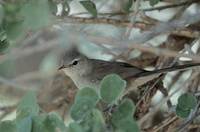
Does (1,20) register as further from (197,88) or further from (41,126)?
(197,88)

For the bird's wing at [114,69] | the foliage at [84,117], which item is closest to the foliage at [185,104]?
the foliage at [84,117]

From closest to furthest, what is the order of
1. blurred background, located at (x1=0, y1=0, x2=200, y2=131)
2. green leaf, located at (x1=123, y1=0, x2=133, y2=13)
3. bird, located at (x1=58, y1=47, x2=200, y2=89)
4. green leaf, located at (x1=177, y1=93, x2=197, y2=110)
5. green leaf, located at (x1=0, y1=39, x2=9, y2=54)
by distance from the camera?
green leaf, located at (x1=177, y1=93, x2=197, y2=110)
green leaf, located at (x1=0, y1=39, x2=9, y2=54)
blurred background, located at (x1=0, y1=0, x2=200, y2=131)
green leaf, located at (x1=123, y1=0, x2=133, y2=13)
bird, located at (x1=58, y1=47, x2=200, y2=89)

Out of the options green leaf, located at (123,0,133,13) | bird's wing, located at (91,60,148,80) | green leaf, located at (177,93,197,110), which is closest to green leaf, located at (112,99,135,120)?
green leaf, located at (177,93,197,110)

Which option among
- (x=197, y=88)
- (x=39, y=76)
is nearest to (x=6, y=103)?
(x=39, y=76)

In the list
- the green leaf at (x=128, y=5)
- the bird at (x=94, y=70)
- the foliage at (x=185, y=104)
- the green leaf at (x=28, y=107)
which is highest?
the green leaf at (x=28, y=107)

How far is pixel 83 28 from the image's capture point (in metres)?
3.40

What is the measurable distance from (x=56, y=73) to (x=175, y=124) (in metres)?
1.50

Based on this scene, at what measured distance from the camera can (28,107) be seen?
6.16 ft

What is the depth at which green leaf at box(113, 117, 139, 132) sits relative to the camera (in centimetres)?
178

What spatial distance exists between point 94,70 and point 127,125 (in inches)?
91.7

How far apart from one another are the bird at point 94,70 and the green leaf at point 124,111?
1444 mm

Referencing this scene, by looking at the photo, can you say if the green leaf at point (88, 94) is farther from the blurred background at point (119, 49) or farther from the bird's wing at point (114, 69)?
the bird's wing at point (114, 69)

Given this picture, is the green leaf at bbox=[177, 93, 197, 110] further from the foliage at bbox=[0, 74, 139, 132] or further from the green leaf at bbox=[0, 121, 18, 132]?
the green leaf at bbox=[0, 121, 18, 132]

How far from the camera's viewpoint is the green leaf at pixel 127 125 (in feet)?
5.83
